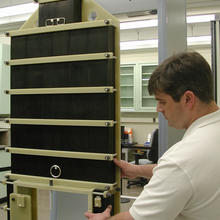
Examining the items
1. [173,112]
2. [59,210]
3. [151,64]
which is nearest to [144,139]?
[151,64]

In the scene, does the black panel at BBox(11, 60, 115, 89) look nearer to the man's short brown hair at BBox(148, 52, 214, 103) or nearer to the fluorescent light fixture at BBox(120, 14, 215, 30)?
the man's short brown hair at BBox(148, 52, 214, 103)

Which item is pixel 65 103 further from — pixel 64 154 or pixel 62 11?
pixel 62 11

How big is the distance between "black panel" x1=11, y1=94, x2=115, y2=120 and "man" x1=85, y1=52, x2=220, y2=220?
0.73 ft

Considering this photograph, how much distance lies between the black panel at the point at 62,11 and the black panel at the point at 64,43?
0.08 metres

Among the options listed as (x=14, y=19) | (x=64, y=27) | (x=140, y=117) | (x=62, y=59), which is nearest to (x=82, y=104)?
(x=62, y=59)

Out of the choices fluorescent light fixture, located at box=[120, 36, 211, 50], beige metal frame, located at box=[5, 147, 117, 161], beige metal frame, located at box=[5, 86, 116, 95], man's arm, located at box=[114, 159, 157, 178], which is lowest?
man's arm, located at box=[114, 159, 157, 178]

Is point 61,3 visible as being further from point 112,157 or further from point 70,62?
point 112,157

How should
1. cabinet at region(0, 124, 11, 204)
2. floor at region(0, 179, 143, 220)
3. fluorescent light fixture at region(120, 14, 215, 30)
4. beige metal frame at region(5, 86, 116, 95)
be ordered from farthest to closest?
1. cabinet at region(0, 124, 11, 204)
2. fluorescent light fixture at region(120, 14, 215, 30)
3. floor at region(0, 179, 143, 220)
4. beige metal frame at region(5, 86, 116, 95)

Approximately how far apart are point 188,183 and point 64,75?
26.5 inches

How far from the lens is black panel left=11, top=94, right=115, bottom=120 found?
1184mm

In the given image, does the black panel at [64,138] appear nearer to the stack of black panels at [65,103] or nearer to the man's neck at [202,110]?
the stack of black panels at [65,103]

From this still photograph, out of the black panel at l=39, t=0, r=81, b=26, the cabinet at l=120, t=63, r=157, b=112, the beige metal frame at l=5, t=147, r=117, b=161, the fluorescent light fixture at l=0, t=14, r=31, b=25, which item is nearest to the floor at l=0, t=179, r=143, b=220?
the cabinet at l=120, t=63, r=157, b=112

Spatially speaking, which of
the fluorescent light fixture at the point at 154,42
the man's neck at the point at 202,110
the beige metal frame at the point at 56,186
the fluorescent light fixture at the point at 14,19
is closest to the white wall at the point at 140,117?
the fluorescent light fixture at the point at 154,42

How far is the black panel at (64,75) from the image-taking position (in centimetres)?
118
